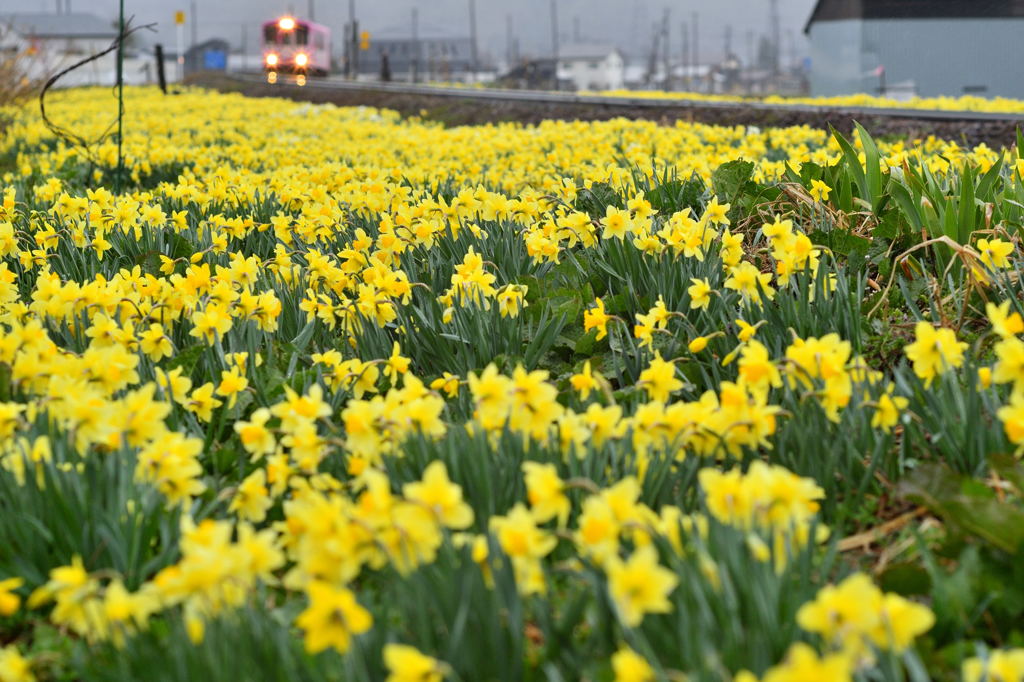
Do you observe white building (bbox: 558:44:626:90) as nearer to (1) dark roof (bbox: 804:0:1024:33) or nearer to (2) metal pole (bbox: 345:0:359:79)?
(2) metal pole (bbox: 345:0:359:79)

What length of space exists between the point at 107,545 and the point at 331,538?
2.12 ft

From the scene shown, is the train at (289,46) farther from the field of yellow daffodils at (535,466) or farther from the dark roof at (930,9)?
the field of yellow daffodils at (535,466)

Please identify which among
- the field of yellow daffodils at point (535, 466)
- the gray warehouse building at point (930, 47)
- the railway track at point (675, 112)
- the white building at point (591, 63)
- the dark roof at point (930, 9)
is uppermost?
the white building at point (591, 63)

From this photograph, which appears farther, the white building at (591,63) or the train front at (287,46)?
the white building at (591,63)

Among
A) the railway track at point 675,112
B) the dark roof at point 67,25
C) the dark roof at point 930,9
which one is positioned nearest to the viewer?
the railway track at point 675,112

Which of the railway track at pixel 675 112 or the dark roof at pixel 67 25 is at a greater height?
the dark roof at pixel 67 25

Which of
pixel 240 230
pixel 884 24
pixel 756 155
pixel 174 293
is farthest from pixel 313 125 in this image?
pixel 884 24

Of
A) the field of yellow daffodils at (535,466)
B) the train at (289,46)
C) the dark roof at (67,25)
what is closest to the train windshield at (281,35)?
the train at (289,46)

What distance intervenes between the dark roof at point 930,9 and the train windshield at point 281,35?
20.5 m

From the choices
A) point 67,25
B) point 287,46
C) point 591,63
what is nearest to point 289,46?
point 287,46

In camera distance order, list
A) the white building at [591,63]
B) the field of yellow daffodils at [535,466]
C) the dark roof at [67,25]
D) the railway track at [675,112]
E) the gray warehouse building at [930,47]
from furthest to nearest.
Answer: the white building at [591,63]
the dark roof at [67,25]
the gray warehouse building at [930,47]
the railway track at [675,112]
the field of yellow daffodils at [535,466]

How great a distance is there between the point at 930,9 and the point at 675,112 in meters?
17.8

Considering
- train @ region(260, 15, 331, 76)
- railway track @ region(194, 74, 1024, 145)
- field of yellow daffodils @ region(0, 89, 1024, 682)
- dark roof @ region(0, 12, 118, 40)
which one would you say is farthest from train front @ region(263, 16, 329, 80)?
dark roof @ region(0, 12, 118, 40)

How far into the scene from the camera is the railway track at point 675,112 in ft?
41.1
